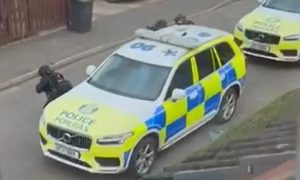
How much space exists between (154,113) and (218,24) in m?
8.65

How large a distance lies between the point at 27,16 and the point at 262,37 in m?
5.04

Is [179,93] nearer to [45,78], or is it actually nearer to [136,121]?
[136,121]

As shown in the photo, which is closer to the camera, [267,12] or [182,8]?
[267,12]

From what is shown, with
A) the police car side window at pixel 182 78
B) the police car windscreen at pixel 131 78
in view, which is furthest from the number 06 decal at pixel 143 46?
the police car side window at pixel 182 78

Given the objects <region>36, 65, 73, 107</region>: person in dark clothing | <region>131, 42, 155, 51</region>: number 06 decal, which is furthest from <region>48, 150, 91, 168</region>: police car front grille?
<region>131, 42, 155, 51</region>: number 06 decal

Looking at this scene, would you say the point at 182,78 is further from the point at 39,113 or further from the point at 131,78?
the point at 39,113

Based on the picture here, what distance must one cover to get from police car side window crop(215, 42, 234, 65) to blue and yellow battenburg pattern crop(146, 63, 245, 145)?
0.10m

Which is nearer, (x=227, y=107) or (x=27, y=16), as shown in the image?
(x=227, y=107)

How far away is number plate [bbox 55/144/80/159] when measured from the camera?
389 inches

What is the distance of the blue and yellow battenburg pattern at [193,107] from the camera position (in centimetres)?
1027

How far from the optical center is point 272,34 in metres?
15.2

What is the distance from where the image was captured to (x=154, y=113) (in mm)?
10133

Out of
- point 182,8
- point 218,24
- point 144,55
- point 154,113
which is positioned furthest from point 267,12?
point 154,113

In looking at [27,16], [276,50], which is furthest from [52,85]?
[276,50]
